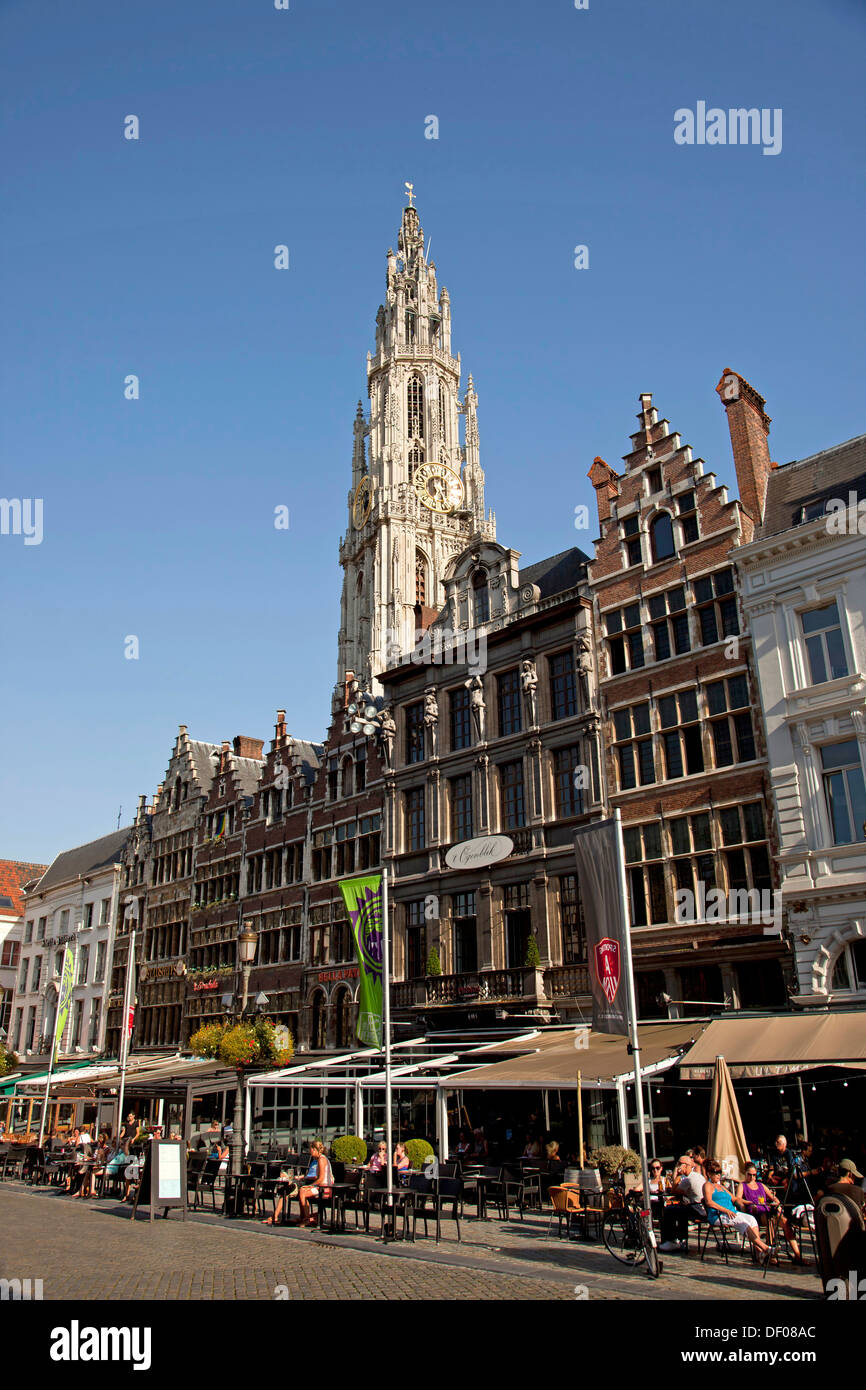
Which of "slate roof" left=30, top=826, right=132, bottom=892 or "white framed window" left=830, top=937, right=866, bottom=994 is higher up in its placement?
"slate roof" left=30, top=826, right=132, bottom=892

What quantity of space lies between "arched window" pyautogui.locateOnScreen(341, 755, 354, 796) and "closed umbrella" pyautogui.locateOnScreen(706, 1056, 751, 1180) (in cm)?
2153

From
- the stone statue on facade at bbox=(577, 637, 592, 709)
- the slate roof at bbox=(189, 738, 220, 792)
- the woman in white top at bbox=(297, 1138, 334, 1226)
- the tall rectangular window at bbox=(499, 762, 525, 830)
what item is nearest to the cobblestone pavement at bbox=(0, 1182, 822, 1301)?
the woman in white top at bbox=(297, 1138, 334, 1226)

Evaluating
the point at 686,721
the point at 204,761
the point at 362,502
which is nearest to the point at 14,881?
the point at 204,761

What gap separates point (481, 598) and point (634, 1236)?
19.9m

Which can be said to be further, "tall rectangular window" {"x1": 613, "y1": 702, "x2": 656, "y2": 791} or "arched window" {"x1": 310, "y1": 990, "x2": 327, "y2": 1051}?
"arched window" {"x1": 310, "y1": 990, "x2": 327, "y2": 1051}

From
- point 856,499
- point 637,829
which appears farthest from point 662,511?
point 637,829

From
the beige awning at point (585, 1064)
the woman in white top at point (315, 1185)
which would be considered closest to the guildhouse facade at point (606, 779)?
the beige awning at point (585, 1064)

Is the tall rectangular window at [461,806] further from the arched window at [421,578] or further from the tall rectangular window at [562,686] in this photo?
the arched window at [421,578]

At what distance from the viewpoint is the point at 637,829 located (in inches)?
979

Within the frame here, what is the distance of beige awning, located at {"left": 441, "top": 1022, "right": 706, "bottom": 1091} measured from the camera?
54.3 feet

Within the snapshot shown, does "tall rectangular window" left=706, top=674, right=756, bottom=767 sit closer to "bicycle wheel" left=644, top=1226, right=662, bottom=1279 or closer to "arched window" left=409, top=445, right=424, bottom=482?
"bicycle wheel" left=644, top=1226, right=662, bottom=1279

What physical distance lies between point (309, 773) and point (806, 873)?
23.3 m

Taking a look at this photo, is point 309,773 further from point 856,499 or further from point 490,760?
point 856,499

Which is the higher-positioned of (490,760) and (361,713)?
(361,713)
